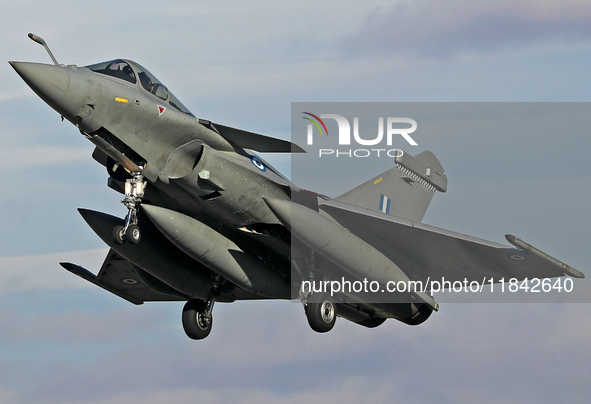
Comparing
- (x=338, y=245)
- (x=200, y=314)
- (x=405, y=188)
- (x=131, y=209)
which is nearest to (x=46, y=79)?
(x=131, y=209)

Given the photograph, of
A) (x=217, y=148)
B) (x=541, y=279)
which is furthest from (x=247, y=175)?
(x=541, y=279)

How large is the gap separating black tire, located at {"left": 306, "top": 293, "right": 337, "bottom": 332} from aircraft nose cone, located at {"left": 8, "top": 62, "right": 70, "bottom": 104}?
6080mm

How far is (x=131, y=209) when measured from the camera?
1455cm

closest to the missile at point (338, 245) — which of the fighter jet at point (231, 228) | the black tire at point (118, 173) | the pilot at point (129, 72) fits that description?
the fighter jet at point (231, 228)

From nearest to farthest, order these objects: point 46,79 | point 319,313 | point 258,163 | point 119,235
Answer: point 46,79, point 119,235, point 258,163, point 319,313

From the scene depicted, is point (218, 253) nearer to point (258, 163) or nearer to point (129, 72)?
point (258, 163)

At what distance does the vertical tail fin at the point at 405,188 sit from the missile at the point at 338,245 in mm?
2752

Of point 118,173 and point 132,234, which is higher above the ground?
point 118,173

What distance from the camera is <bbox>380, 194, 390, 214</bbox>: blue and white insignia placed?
63.1ft

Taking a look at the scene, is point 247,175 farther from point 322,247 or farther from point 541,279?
point 541,279

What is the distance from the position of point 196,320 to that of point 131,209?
142 inches

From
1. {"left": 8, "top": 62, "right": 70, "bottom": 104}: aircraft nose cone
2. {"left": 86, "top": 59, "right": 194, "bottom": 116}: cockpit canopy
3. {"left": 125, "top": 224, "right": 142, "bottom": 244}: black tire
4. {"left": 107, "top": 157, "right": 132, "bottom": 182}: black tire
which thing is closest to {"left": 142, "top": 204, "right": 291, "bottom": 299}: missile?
{"left": 125, "top": 224, "right": 142, "bottom": 244}: black tire

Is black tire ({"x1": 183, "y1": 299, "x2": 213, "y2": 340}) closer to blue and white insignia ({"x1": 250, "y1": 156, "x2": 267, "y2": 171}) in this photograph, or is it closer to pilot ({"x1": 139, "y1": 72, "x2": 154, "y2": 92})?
blue and white insignia ({"x1": 250, "y1": 156, "x2": 267, "y2": 171})

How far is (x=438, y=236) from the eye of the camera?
52.9 feet
